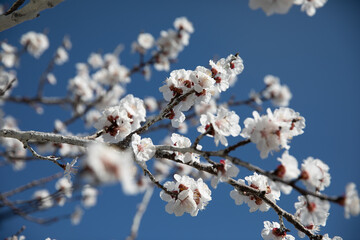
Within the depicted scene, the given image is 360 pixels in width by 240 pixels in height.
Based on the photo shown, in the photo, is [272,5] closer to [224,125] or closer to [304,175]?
[224,125]

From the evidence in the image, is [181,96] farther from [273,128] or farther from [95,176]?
[95,176]

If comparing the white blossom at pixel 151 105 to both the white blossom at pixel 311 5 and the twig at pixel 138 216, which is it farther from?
the white blossom at pixel 311 5

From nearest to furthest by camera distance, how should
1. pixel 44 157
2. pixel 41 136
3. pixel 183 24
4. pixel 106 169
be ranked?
pixel 106 169 → pixel 41 136 → pixel 44 157 → pixel 183 24

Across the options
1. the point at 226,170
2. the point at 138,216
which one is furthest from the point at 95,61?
the point at 226,170

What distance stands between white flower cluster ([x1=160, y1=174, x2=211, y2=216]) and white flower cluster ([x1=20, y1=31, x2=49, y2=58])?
5569 mm

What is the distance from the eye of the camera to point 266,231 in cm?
187

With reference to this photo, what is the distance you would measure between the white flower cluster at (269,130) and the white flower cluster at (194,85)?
445mm

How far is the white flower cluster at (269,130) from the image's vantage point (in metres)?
1.24

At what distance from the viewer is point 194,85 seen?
1.62 metres

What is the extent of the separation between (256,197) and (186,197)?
0.53 metres

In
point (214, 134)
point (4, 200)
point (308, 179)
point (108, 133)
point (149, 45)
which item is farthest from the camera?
point (149, 45)

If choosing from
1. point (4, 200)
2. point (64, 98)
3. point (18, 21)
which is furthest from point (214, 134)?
point (64, 98)

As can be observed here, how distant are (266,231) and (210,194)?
57 cm

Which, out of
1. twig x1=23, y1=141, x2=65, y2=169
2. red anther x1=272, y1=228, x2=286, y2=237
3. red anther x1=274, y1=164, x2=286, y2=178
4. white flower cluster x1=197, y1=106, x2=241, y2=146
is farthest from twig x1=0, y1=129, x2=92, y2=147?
red anther x1=272, y1=228, x2=286, y2=237
